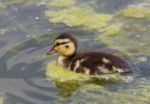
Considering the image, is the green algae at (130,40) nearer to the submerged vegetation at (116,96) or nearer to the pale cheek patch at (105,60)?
the pale cheek patch at (105,60)

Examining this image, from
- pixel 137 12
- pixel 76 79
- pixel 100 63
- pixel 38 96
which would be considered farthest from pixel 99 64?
pixel 137 12

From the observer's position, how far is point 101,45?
5816 mm

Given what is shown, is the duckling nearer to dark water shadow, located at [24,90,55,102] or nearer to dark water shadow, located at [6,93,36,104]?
dark water shadow, located at [24,90,55,102]

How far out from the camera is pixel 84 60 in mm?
5293

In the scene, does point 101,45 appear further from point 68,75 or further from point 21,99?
point 21,99

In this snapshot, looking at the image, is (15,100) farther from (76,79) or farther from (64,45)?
(64,45)

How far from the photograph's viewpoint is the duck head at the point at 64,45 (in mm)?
5391

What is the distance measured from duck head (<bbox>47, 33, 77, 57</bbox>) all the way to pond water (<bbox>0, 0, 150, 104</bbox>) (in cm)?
17

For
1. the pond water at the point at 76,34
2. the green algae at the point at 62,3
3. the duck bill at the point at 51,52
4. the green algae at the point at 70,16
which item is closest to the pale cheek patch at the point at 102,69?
the pond water at the point at 76,34

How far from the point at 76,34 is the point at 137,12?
901 millimetres

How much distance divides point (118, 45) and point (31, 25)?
3.66 ft

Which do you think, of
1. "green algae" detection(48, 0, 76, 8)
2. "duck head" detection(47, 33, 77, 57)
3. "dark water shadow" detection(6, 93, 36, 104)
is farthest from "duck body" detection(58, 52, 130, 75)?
"green algae" detection(48, 0, 76, 8)

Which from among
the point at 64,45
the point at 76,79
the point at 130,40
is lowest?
the point at 76,79

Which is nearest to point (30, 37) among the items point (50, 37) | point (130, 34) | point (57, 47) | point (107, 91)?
point (50, 37)
